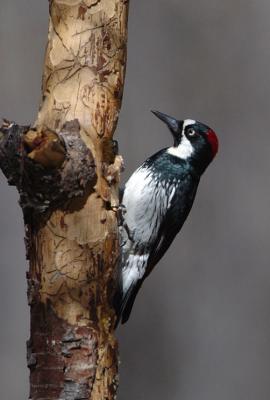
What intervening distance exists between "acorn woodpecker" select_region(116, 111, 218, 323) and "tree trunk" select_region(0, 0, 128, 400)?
1.85 feet

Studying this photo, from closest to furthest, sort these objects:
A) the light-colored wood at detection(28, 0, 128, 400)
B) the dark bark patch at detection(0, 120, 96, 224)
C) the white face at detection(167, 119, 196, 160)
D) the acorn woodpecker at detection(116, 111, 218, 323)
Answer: the dark bark patch at detection(0, 120, 96, 224), the light-colored wood at detection(28, 0, 128, 400), the acorn woodpecker at detection(116, 111, 218, 323), the white face at detection(167, 119, 196, 160)

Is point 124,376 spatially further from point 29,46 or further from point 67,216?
Result: point 67,216

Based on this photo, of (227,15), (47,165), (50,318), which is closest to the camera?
(47,165)

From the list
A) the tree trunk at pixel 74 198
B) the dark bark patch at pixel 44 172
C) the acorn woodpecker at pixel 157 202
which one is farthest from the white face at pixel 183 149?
the dark bark patch at pixel 44 172

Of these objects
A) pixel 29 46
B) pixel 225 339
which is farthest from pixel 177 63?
pixel 225 339

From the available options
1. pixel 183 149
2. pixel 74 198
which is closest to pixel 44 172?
pixel 74 198

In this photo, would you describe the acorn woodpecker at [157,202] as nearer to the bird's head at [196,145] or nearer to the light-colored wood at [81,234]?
the bird's head at [196,145]

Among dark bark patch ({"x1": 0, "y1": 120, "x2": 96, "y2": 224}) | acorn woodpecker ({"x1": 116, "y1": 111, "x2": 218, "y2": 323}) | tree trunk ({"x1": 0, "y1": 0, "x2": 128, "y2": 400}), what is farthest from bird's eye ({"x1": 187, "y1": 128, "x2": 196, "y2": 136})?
dark bark patch ({"x1": 0, "y1": 120, "x2": 96, "y2": 224})

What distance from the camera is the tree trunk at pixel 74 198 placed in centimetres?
244

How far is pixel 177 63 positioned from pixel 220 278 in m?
1.04

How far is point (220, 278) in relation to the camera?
14.3 ft

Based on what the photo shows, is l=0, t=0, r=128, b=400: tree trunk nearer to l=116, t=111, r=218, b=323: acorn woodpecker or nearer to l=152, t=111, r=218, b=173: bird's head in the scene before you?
l=116, t=111, r=218, b=323: acorn woodpecker

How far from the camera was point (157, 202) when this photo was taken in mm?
3344

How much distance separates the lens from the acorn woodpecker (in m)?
3.26
